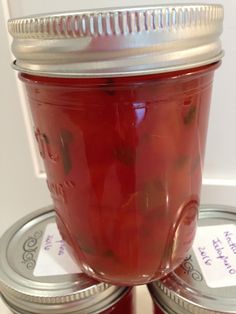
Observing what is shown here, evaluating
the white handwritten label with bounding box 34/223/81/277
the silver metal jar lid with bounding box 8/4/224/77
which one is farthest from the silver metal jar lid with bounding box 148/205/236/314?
the silver metal jar lid with bounding box 8/4/224/77

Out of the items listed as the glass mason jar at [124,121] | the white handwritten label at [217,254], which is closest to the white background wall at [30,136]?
the white handwritten label at [217,254]

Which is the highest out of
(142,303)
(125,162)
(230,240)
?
(125,162)

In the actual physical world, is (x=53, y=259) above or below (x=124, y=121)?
below

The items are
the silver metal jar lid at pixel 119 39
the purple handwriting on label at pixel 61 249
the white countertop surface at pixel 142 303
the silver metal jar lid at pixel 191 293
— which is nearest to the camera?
the silver metal jar lid at pixel 119 39

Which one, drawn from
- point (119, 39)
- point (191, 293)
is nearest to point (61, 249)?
point (191, 293)

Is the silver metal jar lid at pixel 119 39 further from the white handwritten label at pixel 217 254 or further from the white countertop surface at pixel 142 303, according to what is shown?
A: the white countertop surface at pixel 142 303

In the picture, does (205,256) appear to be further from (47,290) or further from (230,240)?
(47,290)
